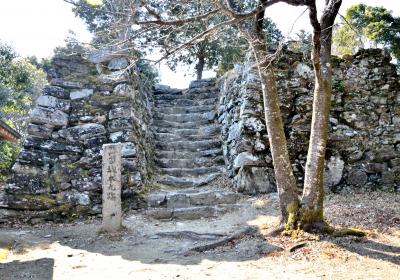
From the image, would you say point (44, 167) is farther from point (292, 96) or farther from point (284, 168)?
point (292, 96)

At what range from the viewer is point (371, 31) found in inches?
415

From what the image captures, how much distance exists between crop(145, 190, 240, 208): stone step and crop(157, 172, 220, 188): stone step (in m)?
0.70

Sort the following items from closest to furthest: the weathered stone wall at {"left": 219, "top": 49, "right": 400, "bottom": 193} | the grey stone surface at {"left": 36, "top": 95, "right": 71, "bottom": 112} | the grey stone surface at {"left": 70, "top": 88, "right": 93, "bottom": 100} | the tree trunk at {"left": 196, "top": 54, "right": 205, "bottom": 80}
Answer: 1. the weathered stone wall at {"left": 219, "top": 49, "right": 400, "bottom": 193}
2. the grey stone surface at {"left": 36, "top": 95, "right": 71, "bottom": 112}
3. the grey stone surface at {"left": 70, "top": 88, "right": 93, "bottom": 100}
4. the tree trunk at {"left": 196, "top": 54, "right": 205, "bottom": 80}

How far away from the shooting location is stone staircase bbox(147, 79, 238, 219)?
22.4 feet

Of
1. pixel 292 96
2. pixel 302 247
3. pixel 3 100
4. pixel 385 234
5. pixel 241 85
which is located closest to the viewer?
pixel 302 247

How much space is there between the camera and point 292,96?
7.77 meters

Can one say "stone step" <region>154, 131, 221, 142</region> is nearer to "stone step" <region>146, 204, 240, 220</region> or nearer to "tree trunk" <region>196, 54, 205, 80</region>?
"stone step" <region>146, 204, 240, 220</region>

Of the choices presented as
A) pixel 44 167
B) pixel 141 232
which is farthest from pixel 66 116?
pixel 141 232

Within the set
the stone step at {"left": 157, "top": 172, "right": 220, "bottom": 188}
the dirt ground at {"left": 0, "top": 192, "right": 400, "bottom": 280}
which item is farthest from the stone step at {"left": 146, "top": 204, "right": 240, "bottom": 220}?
the stone step at {"left": 157, "top": 172, "right": 220, "bottom": 188}

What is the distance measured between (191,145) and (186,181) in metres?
1.56

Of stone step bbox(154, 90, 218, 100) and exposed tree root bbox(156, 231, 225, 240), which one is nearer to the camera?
exposed tree root bbox(156, 231, 225, 240)

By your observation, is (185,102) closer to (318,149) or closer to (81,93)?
(81,93)

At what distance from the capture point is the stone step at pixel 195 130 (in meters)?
9.62

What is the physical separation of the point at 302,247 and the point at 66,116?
A: 19.9 ft
